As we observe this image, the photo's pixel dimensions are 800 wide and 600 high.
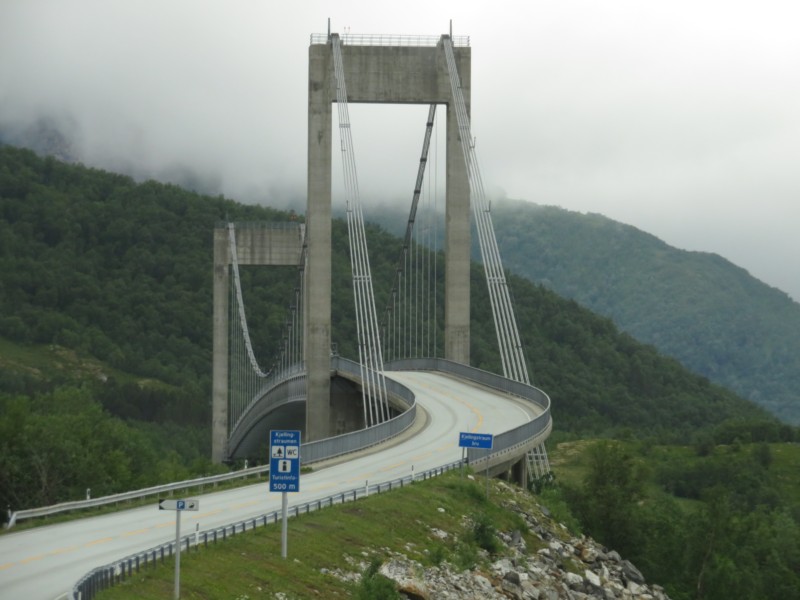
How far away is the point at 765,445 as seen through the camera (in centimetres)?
10694

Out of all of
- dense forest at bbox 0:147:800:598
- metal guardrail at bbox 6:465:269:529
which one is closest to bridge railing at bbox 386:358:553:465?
metal guardrail at bbox 6:465:269:529

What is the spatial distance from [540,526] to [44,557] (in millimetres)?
16019

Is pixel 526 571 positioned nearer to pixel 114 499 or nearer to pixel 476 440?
pixel 476 440

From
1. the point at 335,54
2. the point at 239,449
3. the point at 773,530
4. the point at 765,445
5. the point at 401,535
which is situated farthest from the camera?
the point at 765,445

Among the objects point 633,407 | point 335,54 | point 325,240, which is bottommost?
point 633,407

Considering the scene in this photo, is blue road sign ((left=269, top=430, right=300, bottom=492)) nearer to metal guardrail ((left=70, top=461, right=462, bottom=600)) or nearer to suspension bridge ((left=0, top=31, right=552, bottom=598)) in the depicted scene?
metal guardrail ((left=70, top=461, right=462, bottom=600))

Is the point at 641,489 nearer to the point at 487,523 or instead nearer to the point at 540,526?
the point at 540,526

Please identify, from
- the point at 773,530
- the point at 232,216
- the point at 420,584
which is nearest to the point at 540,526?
the point at 420,584

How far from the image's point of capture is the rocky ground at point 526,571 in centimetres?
3209

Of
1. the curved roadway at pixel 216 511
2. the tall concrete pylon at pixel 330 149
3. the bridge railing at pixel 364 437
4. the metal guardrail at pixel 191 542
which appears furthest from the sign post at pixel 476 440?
the tall concrete pylon at pixel 330 149

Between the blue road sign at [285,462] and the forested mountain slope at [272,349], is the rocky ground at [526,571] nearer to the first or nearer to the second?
the blue road sign at [285,462]

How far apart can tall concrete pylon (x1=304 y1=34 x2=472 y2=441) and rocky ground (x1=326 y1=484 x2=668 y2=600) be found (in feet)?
64.3

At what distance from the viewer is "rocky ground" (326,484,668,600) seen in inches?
1264

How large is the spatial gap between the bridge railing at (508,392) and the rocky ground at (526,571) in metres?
1.40
